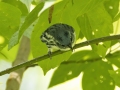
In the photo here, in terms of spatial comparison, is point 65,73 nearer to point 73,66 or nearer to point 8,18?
point 73,66

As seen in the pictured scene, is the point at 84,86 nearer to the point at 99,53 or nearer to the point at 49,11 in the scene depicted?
the point at 99,53

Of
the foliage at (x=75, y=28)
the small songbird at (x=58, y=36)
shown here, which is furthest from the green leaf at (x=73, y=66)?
the small songbird at (x=58, y=36)

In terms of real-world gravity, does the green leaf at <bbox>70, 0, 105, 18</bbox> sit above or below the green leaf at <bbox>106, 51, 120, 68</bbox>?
above

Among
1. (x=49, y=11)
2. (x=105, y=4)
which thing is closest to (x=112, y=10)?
(x=105, y=4)

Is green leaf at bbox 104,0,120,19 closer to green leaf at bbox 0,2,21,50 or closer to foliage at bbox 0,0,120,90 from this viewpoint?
foliage at bbox 0,0,120,90

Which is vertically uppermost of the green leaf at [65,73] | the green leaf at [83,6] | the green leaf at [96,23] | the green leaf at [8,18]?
the green leaf at [8,18]

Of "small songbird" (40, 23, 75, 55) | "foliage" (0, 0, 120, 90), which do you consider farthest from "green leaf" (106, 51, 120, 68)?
"small songbird" (40, 23, 75, 55)

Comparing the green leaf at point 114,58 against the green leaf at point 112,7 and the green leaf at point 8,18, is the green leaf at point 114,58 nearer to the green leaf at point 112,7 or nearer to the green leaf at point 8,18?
the green leaf at point 112,7
